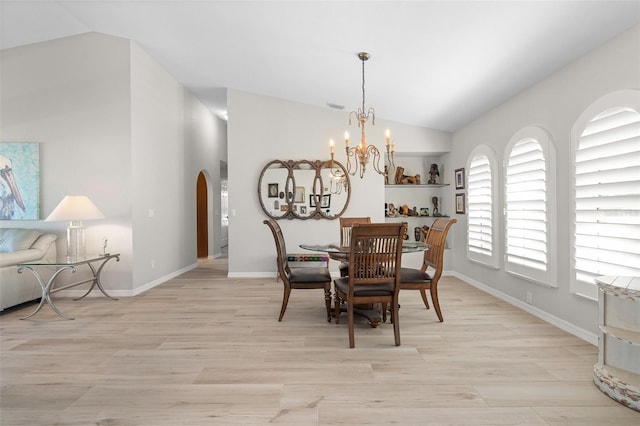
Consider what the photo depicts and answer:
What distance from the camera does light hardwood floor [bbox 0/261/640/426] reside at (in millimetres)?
1911

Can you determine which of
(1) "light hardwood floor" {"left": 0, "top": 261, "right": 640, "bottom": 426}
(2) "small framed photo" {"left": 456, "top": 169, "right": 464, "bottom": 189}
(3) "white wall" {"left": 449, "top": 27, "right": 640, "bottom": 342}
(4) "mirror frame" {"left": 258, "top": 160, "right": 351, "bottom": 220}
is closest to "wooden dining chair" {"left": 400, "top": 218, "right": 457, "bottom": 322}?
(1) "light hardwood floor" {"left": 0, "top": 261, "right": 640, "bottom": 426}

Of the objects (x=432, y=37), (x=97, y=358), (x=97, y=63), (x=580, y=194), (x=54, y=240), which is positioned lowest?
(x=97, y=358)

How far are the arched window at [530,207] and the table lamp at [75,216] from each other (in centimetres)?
483

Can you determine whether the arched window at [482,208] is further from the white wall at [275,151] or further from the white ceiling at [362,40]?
the white wall at [275,151]

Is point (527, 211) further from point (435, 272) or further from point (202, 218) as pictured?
point (202, 218)

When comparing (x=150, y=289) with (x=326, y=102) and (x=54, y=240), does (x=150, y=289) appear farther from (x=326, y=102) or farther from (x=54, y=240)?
(x=326, y=102)

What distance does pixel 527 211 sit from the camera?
12.1 ft

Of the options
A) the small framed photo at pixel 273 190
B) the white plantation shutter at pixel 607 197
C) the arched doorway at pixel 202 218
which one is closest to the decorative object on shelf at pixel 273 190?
the small framed photo at pixel 273 190

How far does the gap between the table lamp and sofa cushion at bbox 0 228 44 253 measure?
443 millimetres

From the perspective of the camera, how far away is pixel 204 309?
3963 mm

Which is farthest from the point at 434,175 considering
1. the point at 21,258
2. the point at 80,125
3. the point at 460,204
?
the point at 21,258

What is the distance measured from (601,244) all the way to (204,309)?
3.77 m

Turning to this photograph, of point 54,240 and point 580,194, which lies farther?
point 54,240

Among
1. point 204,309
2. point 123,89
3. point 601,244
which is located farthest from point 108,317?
point 601,244
